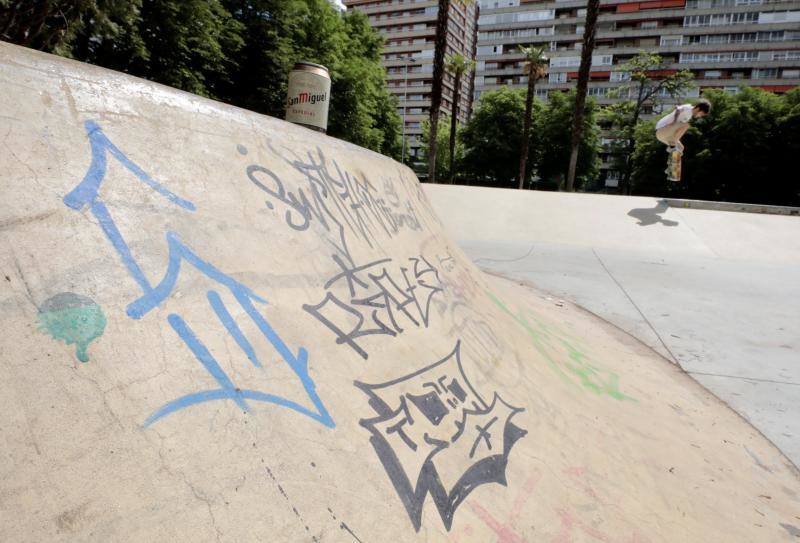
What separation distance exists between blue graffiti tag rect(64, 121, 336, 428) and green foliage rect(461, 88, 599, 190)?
123 feet

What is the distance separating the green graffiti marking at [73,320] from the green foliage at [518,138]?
1490 inches

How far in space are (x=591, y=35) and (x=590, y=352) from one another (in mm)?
21180

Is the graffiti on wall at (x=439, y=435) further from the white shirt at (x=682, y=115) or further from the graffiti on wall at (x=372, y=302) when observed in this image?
the white shirt at (x=682, y=115)

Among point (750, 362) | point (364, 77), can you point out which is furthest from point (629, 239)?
point (364, 77)

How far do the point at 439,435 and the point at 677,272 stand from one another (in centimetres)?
673

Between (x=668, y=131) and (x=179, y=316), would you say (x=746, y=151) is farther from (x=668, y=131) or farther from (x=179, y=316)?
(x=179, y=316)

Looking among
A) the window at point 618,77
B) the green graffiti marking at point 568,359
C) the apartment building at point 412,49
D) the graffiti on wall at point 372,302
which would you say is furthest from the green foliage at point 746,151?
the apartment building at point 412,49

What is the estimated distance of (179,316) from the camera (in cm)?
126

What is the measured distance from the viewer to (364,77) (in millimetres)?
21828

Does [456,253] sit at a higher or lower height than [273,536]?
higher

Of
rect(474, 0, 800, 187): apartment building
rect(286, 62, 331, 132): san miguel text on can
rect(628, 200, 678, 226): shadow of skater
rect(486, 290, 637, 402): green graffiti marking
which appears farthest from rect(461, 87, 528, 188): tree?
rect(286, 62, 331, 132): san miguel text on can

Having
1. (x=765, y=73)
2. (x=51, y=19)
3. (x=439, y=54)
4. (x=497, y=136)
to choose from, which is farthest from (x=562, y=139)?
(x=765, y=73)

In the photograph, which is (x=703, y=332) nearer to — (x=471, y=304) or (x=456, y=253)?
(x=456, y=253)

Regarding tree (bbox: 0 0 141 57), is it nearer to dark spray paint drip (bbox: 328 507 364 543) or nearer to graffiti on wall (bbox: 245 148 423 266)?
graffiti on wall (bbox: 245 148 423 266)
